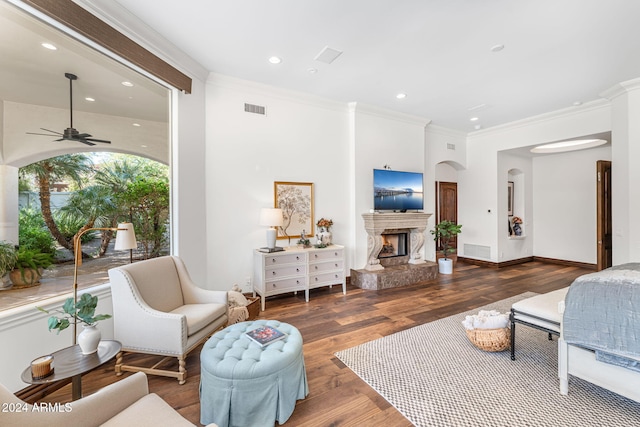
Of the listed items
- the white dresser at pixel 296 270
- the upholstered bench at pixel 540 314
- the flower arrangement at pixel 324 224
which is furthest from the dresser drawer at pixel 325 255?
the upholstered bench at pixel 540 314

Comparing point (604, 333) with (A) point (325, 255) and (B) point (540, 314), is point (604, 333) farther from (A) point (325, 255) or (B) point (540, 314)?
(A) point (325, 255)

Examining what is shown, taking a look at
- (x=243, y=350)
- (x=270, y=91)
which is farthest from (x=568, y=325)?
(x=270, y=91)

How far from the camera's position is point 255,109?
4.20m

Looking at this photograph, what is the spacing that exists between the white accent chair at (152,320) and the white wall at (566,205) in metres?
7.98

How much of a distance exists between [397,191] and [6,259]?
17.2 feet

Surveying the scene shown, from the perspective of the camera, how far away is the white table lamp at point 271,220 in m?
3.96

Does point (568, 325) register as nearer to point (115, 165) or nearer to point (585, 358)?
point (585, 358)

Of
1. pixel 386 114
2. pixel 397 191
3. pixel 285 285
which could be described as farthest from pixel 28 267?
pixel 386 114

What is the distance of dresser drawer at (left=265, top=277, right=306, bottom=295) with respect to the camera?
394 cm

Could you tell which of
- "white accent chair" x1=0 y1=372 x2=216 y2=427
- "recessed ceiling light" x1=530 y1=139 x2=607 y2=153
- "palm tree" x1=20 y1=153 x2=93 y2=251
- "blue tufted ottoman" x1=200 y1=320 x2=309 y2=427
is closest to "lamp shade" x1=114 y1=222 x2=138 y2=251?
"palm tree" x1=20 y1=153 x2=93 y2=251

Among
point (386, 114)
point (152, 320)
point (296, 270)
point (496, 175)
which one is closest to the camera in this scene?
point (152, 320)

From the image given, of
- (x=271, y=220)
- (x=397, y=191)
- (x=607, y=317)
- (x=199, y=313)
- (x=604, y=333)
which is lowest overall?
(x=199, y=313)

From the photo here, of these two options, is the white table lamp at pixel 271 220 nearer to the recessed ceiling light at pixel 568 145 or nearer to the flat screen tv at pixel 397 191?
the flat screen tv at pixel 397 191

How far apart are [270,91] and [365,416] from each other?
423 centimetres
